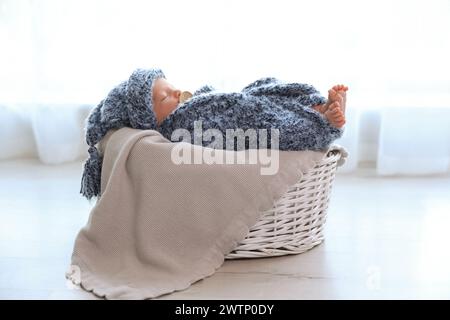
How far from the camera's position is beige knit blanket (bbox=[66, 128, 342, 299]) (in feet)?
4.03

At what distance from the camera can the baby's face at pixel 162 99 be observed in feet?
4.64

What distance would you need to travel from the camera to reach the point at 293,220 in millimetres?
1318

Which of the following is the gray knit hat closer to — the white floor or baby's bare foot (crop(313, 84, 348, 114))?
the white floor

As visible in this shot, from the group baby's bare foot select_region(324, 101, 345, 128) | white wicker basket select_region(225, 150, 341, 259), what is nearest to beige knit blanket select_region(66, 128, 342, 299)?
white wicker basket select_region(225, 150, 341, 259)

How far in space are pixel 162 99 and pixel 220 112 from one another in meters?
0.15

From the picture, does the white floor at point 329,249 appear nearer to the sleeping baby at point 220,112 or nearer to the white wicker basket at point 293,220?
the white wicker basket at point 293,220

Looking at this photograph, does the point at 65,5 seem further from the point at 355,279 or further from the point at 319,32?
the point at 355,279

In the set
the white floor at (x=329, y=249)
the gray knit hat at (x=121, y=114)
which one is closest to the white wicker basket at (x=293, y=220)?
the white floor at (x=329, y=249)

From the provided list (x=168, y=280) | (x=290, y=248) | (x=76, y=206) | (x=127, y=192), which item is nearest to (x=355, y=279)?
(x=290, y=248)

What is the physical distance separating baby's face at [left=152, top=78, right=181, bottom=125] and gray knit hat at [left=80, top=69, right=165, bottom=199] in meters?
0.02

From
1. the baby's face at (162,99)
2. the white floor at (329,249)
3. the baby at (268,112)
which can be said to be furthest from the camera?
the baby's face at (162,99)

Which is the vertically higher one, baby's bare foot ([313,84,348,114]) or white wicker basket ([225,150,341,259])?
baby's bare foot ([313,84,348,114])

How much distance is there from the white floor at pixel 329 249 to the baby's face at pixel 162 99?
1.27 feet

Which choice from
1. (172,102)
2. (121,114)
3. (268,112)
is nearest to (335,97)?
(268,112)
